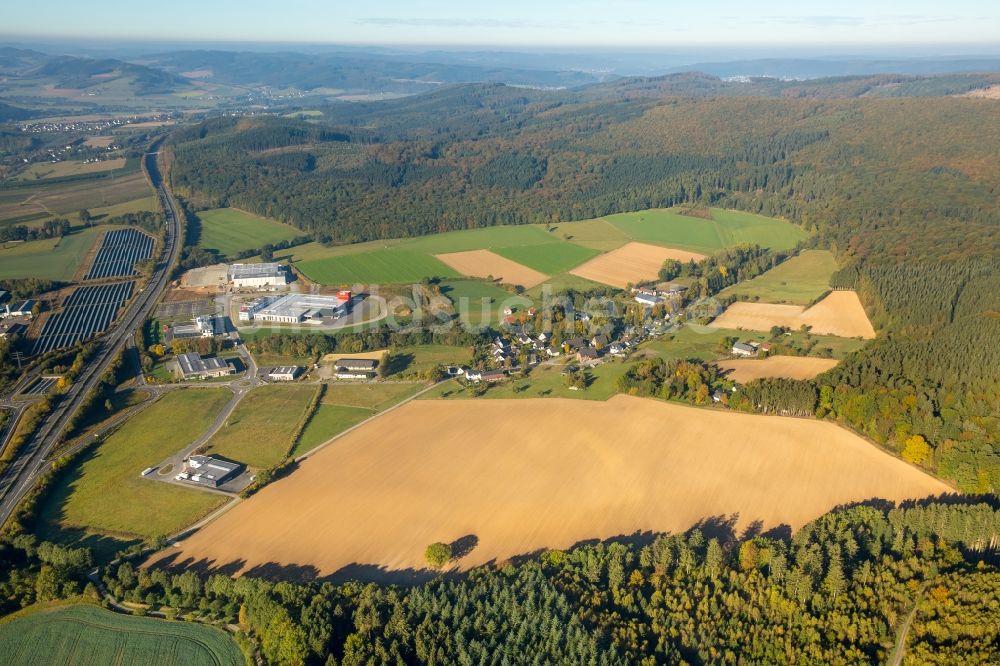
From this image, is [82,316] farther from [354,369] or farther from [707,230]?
[707,230]

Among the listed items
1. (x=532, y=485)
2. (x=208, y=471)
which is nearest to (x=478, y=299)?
(x=532, y=485)

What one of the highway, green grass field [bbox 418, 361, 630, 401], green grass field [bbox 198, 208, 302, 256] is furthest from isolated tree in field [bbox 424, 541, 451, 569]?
green grass field [bbox 198, 208, 302, 256]

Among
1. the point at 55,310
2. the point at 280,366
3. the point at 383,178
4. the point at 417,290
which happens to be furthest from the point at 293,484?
the point at 383,178

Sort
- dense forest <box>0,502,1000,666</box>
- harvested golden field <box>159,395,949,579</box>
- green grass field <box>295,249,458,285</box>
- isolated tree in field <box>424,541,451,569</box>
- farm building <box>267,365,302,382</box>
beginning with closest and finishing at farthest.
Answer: dense forest <box>0,502,1000,666</box> < isolated tree in field <box>424,541,451,569</box> < harvested golden field <box>159,395,949,579</box> < farm building <box>267,365,302,382</box> < green grass field <box>295,249,458,285</box>

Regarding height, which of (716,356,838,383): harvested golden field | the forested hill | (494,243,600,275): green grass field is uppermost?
the forested hill

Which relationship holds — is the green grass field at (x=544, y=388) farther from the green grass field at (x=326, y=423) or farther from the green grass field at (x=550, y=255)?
the green grass field at (x=550, y=255)

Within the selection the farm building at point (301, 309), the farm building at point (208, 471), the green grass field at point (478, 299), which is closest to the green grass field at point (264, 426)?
the farm building at point (208, 471)

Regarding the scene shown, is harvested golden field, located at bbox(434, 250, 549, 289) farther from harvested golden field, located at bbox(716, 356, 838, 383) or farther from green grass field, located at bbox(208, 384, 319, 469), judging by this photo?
green grass field, located at bbox(208, 384, 319, 469)
